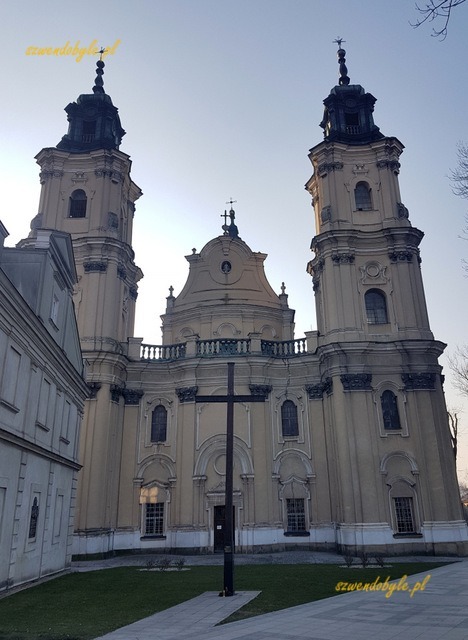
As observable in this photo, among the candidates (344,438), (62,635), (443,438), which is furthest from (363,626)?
(443,438)

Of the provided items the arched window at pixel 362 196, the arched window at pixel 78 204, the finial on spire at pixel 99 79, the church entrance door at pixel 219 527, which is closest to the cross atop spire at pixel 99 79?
the finial on spire at pixel 99 79

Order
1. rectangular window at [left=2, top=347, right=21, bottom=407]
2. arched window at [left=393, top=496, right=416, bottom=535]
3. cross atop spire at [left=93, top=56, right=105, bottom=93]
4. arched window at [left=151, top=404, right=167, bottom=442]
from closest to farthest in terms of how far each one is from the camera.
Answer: rectangular window at [left=2, top=347, right=21, bottom=407] < arched window at [left=393, top=496, right=416, bottom=535] < arched window at [left=151, top=404, right=167, bottom=442] < cross atop spire at [left=93, top=56, right=105, bottom=93]

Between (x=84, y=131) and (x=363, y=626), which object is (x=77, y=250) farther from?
(x=363, y=626)

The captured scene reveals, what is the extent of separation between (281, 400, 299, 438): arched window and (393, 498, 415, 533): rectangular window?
638 cm

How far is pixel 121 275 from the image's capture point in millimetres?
32281

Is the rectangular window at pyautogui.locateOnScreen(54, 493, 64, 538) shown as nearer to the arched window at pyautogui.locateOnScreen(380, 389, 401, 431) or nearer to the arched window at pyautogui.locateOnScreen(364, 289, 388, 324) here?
the arched window at pyautogui.locateOnScreen(380, 389, 401, 431)

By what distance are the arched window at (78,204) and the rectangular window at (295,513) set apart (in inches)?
848

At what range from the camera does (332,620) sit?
9797 mm

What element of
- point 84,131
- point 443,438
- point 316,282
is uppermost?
point 84,131

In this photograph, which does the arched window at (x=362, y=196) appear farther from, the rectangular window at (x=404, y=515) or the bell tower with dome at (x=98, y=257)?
the rectangular window at (x=404, y=515)

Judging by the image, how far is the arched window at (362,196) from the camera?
107ft

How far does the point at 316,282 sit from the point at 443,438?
1210 centimetres

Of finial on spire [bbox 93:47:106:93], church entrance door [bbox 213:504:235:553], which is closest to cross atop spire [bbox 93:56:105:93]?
finial on spire [bbox 93:47:106:93]

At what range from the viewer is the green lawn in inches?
394
